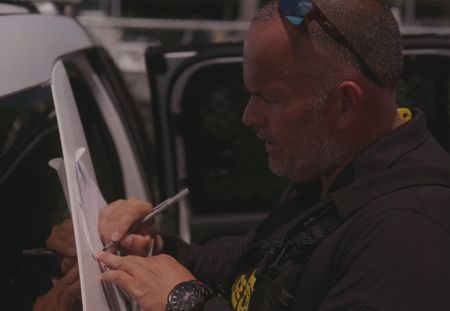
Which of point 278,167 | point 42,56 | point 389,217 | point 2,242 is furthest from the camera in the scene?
point 42,56

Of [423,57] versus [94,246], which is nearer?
[94,246]

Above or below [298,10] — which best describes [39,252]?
below

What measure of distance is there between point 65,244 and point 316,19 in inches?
26.0

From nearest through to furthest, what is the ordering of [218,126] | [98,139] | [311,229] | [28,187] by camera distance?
[311,229] → [28,187] → [98,139] → [218,126]

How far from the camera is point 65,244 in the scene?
1476 mm

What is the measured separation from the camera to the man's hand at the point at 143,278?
4.64ft

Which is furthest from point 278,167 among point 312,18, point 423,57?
point 423,57

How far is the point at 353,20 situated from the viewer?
4.64 feet

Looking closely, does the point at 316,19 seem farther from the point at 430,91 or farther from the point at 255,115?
the point at 430,91

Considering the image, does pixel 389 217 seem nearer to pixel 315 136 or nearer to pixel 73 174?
pixel 315 136

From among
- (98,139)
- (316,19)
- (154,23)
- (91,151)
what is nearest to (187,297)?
(316,19)

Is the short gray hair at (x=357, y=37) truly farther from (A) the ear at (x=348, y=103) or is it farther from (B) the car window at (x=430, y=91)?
(B) the car window at (x=430, y=91)

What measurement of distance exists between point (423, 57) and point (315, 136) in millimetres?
1195

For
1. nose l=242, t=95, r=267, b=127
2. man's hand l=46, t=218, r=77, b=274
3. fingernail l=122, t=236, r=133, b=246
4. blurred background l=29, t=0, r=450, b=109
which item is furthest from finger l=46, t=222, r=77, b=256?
blurred background l=29, t=0, r=450, b=109
